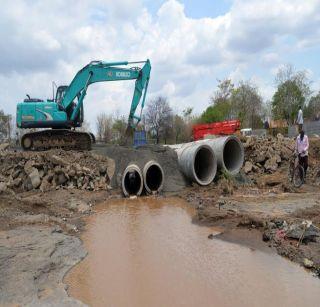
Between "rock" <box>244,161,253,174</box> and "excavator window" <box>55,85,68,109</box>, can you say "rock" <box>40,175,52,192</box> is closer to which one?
"excavator window" <box>55,85,68,109</box>

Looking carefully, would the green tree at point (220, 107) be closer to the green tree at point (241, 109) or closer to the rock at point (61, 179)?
the green tree at point (241, 109)

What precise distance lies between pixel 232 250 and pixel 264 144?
35.6 feet

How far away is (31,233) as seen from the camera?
303 inches

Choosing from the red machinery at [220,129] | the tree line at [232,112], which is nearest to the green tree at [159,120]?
the tree line at [232,112]

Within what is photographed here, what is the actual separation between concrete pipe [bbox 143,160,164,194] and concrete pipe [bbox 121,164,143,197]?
0.24 metres

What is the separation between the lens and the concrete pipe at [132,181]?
13.5 meters

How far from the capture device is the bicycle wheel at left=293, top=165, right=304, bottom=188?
41.1 feet

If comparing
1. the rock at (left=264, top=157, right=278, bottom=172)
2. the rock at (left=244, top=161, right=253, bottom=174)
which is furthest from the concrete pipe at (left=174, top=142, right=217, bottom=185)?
the rock at (left=264, top=157, right=278, bottom=172)

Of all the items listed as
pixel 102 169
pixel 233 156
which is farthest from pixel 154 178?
pixel 233 156

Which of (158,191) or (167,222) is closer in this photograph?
(167,222)

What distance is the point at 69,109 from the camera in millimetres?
17859

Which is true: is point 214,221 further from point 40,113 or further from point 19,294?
point 40,113

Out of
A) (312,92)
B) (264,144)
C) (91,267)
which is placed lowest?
(91,267)

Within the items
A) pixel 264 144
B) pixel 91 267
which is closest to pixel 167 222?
pixel 91 267
